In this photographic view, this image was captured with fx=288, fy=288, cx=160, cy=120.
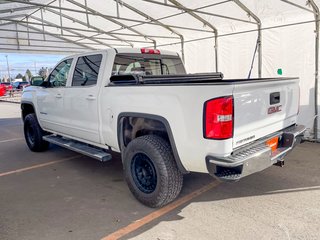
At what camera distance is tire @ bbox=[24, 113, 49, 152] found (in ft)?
20.0

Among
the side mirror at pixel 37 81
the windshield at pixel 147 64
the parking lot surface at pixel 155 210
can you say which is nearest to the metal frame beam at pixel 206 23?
the windshield at pixel 147 64

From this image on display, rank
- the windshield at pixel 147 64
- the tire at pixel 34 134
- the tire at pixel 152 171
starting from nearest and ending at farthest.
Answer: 1. the tire at pixel 152 171
2. the windshield at pixel 147 64
3. the tire at pixel 34 134

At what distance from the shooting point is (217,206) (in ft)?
11.4

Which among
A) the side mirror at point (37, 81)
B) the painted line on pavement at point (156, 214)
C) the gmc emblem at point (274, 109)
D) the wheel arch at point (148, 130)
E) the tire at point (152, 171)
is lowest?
the painted line on pavement at point (156, 214)

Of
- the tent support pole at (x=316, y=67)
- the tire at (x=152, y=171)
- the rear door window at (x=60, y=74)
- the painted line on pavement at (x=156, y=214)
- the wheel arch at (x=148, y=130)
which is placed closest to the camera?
the painted line on pavement at (x=156, y=214)

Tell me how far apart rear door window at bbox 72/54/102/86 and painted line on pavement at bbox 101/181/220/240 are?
6.62ft

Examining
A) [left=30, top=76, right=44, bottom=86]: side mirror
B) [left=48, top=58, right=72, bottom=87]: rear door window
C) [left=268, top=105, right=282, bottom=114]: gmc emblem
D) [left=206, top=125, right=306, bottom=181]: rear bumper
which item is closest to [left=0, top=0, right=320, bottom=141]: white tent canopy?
[left=30, top=76, right=44, bottom=86]: side mirror

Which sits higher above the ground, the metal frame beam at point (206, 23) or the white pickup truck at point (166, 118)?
the metal frame beam at point (206, 23)

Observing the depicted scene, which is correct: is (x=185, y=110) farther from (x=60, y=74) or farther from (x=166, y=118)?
(x=60, y=74)

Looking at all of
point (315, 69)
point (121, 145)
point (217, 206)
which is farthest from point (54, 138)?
point (315, 69)

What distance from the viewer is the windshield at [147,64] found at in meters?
4.16

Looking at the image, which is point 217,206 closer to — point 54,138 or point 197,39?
point 54,138

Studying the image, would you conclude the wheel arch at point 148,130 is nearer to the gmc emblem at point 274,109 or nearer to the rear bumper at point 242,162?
the rear bumper at point 242,162

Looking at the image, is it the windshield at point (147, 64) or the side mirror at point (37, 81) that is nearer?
the windshield at point (147, 64)
